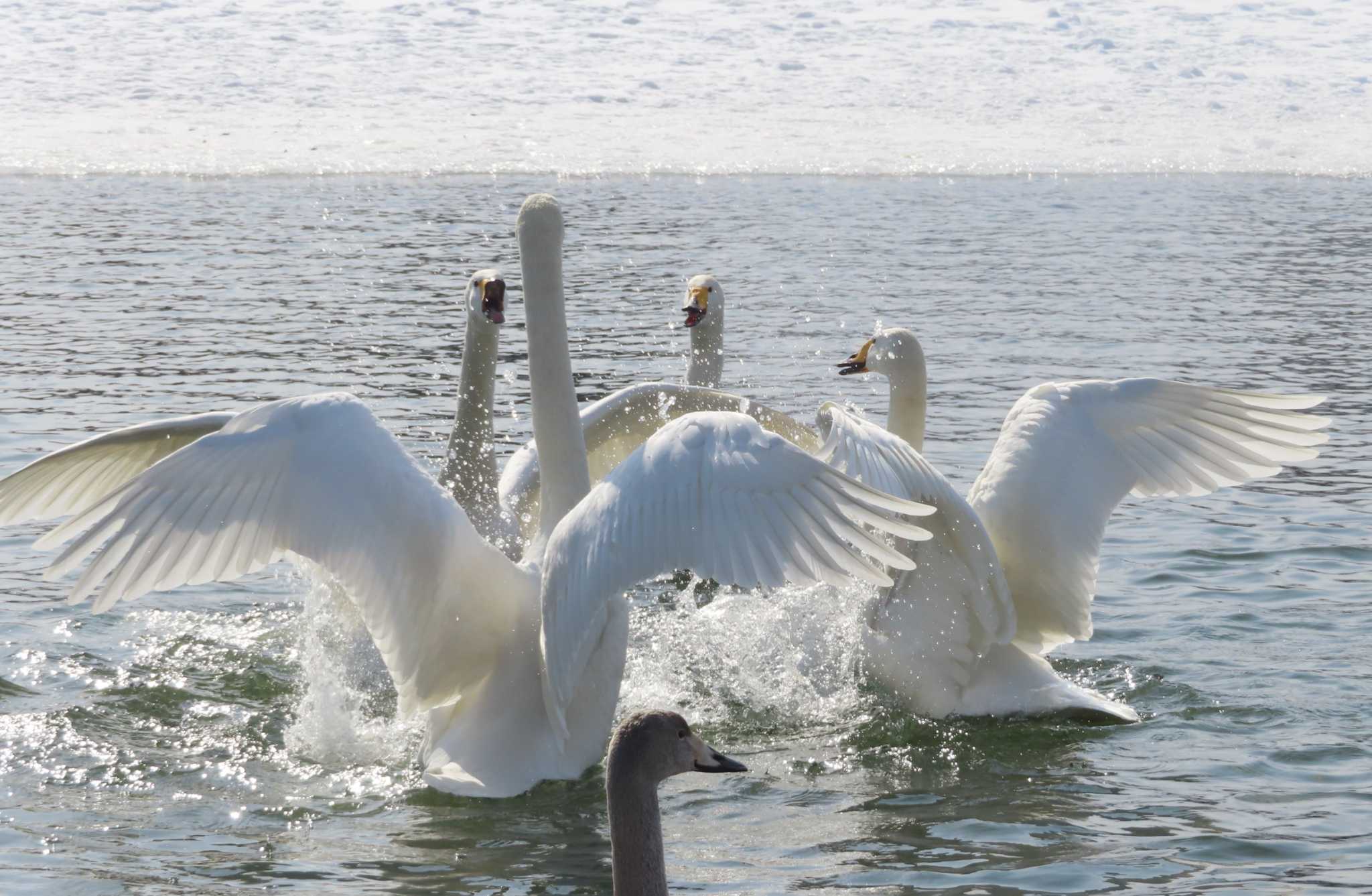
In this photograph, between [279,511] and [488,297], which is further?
[488,297]

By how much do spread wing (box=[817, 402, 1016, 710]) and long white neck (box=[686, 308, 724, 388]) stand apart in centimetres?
293

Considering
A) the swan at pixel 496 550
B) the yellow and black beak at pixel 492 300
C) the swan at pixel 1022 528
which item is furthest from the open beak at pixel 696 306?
the swan at pixel 496 550

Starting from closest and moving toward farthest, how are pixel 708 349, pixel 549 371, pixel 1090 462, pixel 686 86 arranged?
pixel 549 371
pixel 1090 462
pixel 708 349
pixel 686 86

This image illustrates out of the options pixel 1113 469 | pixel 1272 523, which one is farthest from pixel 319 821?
pixel 1272 523

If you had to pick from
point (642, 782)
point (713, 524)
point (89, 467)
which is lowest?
point (642, 782)

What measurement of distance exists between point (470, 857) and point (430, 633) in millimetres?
816

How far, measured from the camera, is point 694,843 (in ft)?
16.8

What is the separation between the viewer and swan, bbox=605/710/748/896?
3957 mm

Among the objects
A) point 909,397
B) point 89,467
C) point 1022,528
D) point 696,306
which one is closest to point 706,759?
point 1022,528

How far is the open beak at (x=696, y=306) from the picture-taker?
918 centimetres

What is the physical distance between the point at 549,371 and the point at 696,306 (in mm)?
3562

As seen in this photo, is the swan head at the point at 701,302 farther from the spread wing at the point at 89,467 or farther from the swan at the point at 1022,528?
the spread wing at the point at 89,467

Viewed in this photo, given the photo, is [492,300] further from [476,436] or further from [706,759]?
[706,759]

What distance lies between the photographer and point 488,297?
6984 mm
